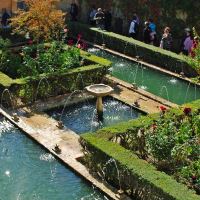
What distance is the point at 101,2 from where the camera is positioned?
76.3 ft

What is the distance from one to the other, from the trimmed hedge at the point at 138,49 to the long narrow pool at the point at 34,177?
282 inches

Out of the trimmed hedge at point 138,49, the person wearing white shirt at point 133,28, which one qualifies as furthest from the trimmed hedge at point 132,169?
the person wearing white shirt at point 133,28

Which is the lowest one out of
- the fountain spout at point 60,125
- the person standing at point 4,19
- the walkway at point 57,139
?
the walkway at point 57,139

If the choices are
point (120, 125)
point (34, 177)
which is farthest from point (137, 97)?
point (34, 177)

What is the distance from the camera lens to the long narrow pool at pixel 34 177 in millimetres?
9758

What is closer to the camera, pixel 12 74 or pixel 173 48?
pixel 12 74

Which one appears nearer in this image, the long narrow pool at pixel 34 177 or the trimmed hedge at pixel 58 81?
the long narrow pool at pixel 34 177

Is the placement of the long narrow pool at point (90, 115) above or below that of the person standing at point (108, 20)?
below

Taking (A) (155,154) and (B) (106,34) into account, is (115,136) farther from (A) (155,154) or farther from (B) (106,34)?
(B) (106,34)

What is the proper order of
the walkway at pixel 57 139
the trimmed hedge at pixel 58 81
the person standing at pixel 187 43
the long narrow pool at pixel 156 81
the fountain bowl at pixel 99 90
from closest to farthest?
1. the walkway at pixel 57 139
2. the fountain bowl at pixel 99 90
3. the trimmed hedge at pixel 58 81
4. the long narrow pool at pixel 156 81
5. the person standing at pixel 187 43

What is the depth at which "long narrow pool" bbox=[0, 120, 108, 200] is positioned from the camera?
976 centimetres

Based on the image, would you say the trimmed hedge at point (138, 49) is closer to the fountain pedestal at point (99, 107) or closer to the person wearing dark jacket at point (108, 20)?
the person wearing dark jacket at point (108, 20)

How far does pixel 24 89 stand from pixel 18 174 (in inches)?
154

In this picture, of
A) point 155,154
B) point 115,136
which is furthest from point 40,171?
point 155,154
